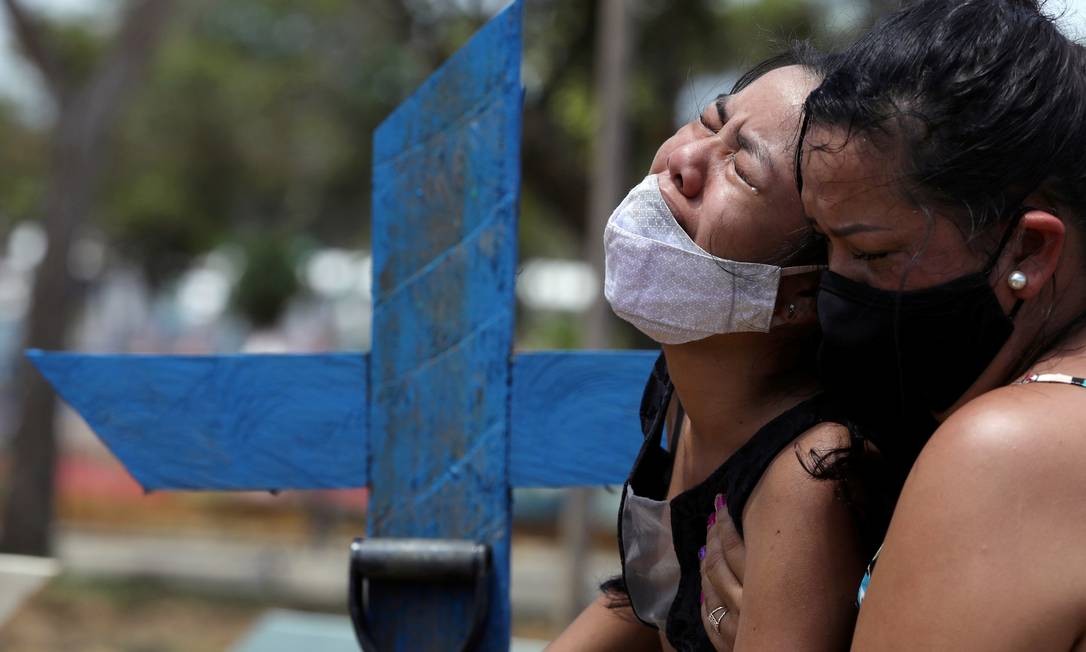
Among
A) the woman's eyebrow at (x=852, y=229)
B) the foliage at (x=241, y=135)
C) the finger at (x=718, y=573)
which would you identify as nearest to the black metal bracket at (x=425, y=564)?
the finger at (x=718, y=573)

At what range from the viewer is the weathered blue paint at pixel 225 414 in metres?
2.02

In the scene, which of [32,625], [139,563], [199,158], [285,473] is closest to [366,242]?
[199,158]

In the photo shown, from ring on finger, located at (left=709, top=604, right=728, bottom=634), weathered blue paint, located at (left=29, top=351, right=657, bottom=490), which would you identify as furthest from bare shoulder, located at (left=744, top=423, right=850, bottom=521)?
weathered blue paint, located at (left=29, top=351, right=657, bottom=490)

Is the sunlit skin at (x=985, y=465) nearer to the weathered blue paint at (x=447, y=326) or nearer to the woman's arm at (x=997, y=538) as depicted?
the woman's arm at (x=997, y=538)

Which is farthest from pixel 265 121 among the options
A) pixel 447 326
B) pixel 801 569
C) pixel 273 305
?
pixel 801 569

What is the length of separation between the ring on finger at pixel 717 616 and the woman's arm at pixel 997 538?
0.34 m

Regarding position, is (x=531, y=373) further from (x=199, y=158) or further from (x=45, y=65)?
(x=199, y=158)

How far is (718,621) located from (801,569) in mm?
183

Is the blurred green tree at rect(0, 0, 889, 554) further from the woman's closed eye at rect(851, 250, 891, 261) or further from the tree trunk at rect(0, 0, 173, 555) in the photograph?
the woman's closed eye at rect(851, 250, 891, 261)

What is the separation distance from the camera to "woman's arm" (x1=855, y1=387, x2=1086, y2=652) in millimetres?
1042

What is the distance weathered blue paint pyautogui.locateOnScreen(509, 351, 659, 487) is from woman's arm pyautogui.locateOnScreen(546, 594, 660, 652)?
0.22 m

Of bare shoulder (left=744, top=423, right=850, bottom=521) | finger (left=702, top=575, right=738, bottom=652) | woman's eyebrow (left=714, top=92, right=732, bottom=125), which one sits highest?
woman's eyebrow (left=714, top=92, right=732, bottom=125)

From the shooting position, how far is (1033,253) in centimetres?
117

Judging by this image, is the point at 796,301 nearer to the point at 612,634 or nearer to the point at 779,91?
the point at 779,91
